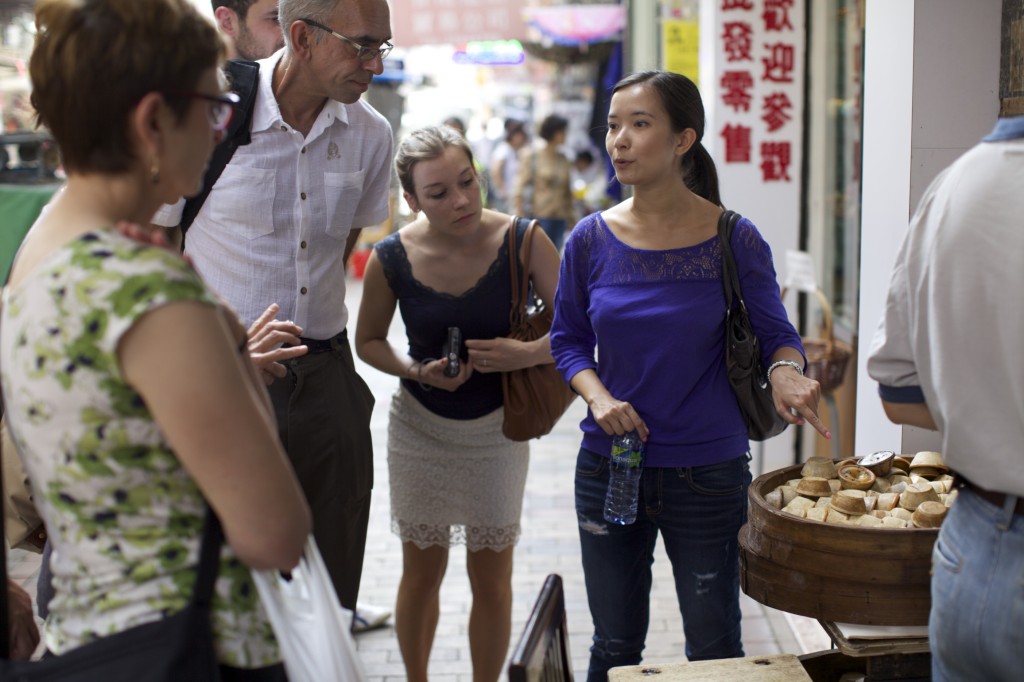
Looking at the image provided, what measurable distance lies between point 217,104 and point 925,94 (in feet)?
7.90

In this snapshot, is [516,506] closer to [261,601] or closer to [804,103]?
[261,601]

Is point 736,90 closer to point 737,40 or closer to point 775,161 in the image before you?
point 737,40

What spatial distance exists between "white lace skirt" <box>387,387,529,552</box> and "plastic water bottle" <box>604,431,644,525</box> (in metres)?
0.85

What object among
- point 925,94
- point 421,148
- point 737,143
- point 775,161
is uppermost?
point 925,94

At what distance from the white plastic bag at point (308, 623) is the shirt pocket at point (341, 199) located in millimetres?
1595

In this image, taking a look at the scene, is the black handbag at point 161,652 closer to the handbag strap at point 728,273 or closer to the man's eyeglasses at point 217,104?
the man's eyeglasses at point 217,104

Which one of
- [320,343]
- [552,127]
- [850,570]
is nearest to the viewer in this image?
[850,570]

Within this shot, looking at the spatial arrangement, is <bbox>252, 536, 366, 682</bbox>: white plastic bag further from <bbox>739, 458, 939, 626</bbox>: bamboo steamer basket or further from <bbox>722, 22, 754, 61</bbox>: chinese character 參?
<bbox>722, 22, 754, 61</bbox>: chinese character 參

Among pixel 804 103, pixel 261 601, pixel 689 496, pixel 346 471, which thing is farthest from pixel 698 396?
pixel 804 103

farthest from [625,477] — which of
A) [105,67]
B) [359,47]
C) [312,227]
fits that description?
[105,67]

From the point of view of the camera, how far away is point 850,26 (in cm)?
622

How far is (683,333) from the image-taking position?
114 inches

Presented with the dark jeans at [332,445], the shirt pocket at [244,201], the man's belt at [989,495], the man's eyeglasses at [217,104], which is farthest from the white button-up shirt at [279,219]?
the man's belt at [989,495]

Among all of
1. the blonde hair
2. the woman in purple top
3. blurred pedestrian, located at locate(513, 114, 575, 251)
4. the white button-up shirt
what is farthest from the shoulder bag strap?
blurred pedestrian, located at locate(513, 114, 575, 251)
